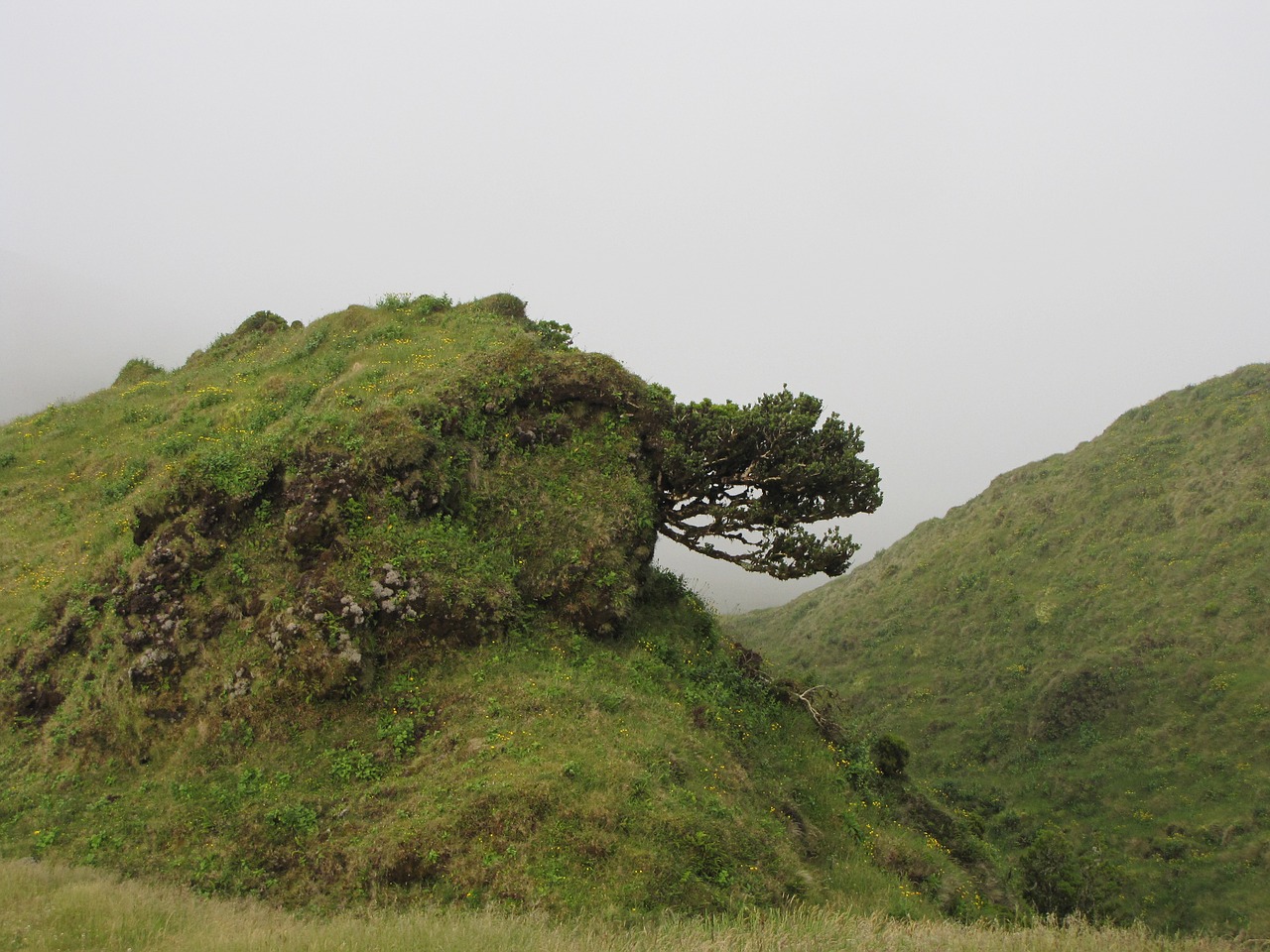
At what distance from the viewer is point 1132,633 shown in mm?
33281

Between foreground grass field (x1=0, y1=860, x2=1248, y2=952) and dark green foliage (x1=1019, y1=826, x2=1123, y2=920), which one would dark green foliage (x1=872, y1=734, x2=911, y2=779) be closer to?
dark green foliage (x1=1019, y1=826, x2=1123, y2=920)

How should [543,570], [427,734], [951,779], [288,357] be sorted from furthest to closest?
[951,779], [288,357], [543,570], [427,734]

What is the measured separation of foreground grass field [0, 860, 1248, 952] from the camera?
6.56 m

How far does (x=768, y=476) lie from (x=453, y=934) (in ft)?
47.0

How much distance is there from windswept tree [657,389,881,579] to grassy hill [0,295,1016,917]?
1.32 metres

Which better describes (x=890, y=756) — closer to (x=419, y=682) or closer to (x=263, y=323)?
(x=419, y=682)

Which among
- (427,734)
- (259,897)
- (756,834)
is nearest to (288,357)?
(427,734)

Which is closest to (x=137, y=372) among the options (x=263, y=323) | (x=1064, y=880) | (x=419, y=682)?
(x=263, y=323)

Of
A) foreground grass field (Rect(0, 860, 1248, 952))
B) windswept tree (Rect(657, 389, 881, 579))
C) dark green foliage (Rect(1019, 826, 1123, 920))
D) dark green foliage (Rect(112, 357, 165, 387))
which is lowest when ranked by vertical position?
dark green foliage (Rect(1019, 826, 1123, 920))

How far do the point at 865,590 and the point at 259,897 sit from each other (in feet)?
158

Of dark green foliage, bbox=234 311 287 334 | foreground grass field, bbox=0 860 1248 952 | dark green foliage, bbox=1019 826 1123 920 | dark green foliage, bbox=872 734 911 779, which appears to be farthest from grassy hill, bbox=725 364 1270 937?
dark green foliage, bbox=234 311 287 334

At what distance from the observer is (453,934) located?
692cm

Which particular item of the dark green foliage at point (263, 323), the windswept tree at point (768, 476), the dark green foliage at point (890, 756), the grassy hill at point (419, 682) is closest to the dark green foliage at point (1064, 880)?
the grassy hill at point (419, 682)

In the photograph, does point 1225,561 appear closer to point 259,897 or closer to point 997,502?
point 997,502
